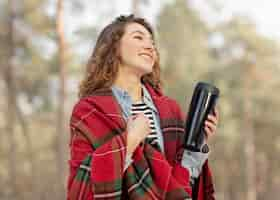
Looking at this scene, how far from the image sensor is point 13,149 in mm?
18906

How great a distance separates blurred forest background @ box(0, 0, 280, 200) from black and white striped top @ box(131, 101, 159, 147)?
11.8 m

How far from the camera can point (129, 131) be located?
6.28 ft

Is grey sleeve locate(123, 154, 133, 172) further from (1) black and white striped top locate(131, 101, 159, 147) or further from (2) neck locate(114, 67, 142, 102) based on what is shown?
(2) neck locate(114, 67, 142, 102)

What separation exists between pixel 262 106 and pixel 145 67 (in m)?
22.3

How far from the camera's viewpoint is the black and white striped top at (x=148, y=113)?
2008 millimetres

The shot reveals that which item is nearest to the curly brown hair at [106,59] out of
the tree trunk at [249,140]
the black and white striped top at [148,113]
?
the black and white striped top at [148,113]

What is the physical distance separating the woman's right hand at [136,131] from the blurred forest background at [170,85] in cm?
1194

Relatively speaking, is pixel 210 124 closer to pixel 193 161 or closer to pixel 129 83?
pixel 193 161

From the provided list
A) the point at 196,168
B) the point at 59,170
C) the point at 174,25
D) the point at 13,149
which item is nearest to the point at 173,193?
the point at 196,168

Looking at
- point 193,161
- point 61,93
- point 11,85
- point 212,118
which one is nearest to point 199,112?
point 212,118

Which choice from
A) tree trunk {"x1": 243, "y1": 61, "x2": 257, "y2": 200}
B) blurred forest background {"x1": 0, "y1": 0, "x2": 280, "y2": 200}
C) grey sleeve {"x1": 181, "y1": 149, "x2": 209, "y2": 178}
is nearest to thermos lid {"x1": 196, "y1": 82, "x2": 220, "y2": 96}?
grey sleeve {"x1": 181, "y1": 149, "x2": 209, "y2": 178}

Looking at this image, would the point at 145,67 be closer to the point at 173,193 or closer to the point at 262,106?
the point at 173,193

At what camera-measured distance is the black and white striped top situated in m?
2.01

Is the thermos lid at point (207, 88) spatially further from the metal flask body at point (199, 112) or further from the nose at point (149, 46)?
the nose at point (149, 46)
